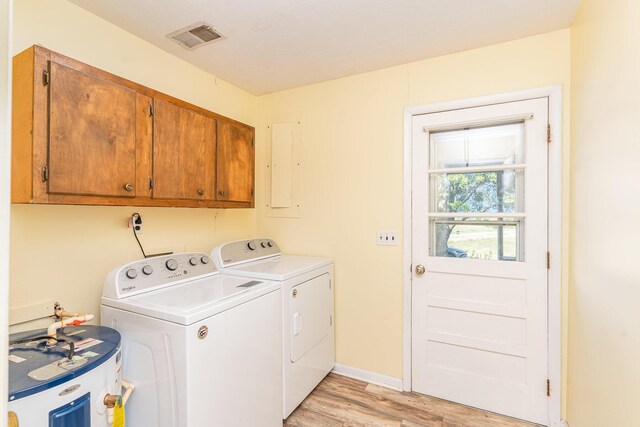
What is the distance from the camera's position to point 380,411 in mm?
2057

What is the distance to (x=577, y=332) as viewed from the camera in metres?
1.68

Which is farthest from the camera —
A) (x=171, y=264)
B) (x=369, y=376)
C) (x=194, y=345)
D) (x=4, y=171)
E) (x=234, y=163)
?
(x=369, y=376)

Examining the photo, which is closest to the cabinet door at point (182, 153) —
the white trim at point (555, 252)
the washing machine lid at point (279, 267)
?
the washing machine lid at point (279, 267)

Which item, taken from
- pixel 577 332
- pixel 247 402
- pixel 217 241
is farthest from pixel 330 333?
pixel 577 332

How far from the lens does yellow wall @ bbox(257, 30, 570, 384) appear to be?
2.19 meters

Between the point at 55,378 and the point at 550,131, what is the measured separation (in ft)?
8.90

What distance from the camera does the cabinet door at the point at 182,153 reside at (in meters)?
1.72

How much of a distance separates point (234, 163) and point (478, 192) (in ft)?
5.75

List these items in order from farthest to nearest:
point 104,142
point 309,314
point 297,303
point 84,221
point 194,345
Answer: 1. point 309,314
2. point 297,303
3. point 84,221
4. point 104,142
5. point 194,345

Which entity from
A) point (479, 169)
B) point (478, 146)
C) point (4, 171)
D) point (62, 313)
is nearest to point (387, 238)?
point (479, 169)

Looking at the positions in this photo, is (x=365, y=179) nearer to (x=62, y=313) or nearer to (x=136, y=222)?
(x=136, y=222)

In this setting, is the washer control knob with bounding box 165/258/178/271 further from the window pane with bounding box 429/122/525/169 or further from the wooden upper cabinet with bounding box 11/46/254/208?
the window pane with bounding box 429/122/525/169

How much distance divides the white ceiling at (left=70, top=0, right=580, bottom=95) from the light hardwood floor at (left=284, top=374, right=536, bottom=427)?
246cm

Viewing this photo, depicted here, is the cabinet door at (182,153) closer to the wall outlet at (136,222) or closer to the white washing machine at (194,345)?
the wall outlet at (136,222)
